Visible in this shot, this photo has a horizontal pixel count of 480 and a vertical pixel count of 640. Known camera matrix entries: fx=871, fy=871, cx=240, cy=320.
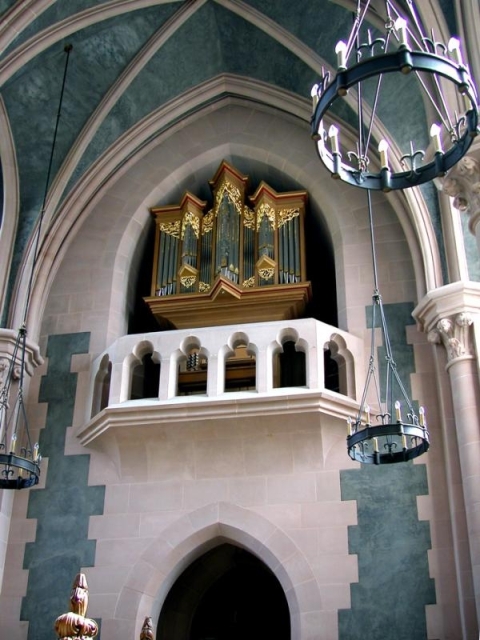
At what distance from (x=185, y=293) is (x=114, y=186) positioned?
203 centimetres

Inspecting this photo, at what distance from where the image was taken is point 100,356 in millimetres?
10820

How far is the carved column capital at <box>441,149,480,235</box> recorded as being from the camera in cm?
753

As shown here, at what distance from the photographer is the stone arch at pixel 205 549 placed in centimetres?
921

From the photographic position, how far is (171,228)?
1219 centimetres

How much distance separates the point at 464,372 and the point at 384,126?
3.46 m

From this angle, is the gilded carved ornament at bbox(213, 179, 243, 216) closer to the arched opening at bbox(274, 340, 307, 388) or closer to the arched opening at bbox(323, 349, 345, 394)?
the arched opening at bbox(274, 340, 307, 388)

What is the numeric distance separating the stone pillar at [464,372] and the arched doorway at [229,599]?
437 centimetres

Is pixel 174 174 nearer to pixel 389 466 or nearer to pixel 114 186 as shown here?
pixel 114 186

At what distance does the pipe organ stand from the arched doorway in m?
3.41

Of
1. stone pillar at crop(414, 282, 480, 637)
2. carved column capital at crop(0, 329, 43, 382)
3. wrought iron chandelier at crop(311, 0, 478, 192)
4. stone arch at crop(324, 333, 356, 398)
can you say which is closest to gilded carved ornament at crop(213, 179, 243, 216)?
stone arch at crop(324, 333, 356, 398)

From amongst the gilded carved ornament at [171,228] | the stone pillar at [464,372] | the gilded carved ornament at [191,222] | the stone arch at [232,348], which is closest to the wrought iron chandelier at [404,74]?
the stone pillar at [464,372]

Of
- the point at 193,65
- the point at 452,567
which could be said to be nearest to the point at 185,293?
the point at 193,65

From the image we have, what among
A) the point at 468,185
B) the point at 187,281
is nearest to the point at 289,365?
→ the point at 187,281

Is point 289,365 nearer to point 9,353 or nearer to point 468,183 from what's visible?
point 9,353
